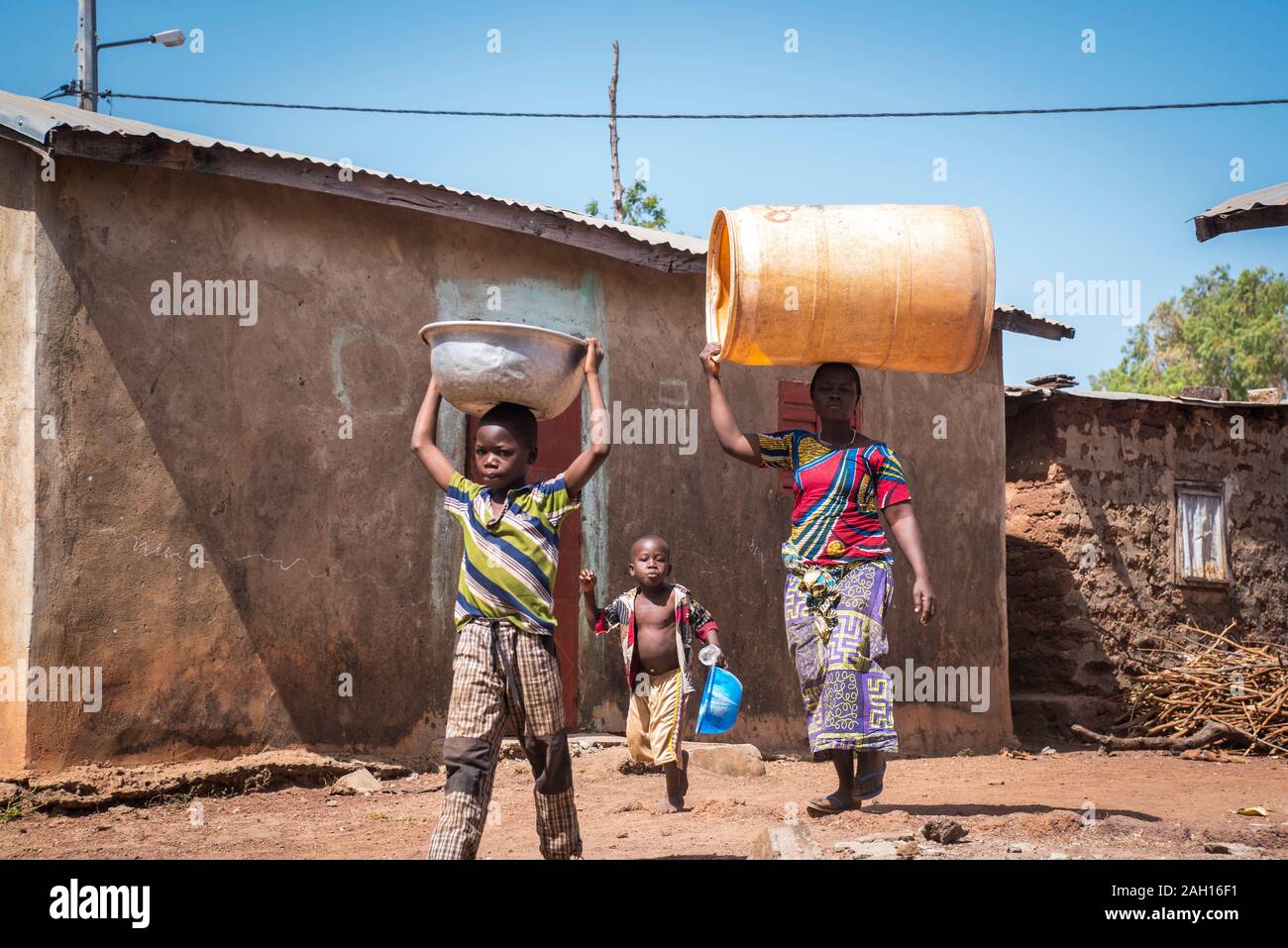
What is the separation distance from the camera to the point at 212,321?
7.16 m

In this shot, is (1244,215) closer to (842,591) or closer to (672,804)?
(842,591)

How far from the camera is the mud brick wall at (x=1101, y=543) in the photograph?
11492 millimetres

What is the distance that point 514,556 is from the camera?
12.9 ft

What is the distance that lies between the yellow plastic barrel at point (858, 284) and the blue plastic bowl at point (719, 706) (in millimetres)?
1340

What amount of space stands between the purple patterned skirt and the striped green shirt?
1.46m

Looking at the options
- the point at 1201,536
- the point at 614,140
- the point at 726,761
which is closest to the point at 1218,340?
the point at 614,140

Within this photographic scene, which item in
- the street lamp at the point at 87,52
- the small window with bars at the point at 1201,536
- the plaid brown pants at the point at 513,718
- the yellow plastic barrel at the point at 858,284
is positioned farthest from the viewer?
the street lamp at the point at 87,52

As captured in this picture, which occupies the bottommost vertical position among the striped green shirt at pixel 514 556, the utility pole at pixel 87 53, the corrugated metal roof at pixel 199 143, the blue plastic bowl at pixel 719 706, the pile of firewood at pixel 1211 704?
the pile of firewood at pixel 1211 704

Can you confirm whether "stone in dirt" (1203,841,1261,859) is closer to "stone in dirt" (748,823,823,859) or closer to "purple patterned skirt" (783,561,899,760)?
"purple patterned skirt" (783,561,899,760)

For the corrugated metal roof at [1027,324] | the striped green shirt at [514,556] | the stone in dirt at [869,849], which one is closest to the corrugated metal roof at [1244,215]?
the corrugated metal roof at [1027,324]

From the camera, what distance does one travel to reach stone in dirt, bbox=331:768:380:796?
22.8 feet

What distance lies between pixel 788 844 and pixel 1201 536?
950 centimetres

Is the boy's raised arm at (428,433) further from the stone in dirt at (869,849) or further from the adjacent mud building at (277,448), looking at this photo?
the adjacent mud building at (277,448)
